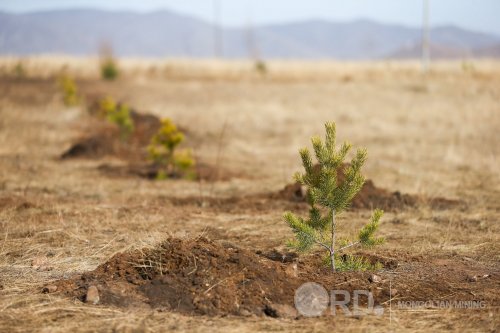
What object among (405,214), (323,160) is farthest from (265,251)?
(405,214)

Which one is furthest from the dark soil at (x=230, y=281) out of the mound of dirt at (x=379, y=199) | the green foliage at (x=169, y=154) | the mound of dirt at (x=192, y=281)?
the green foliage at (x=169, y=154)

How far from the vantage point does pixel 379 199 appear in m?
7.71

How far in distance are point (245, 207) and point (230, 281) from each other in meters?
3.27

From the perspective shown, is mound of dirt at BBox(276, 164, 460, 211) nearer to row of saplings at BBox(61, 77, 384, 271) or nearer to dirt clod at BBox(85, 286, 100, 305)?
row of saplings at BBox(61, 77, 384, 271)

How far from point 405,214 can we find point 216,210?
2.28 m

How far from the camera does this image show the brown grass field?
4.11m

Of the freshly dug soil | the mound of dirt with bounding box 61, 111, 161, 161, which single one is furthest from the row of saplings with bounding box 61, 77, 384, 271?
the mound of dirt with bounding box 61, 111, 161, 161

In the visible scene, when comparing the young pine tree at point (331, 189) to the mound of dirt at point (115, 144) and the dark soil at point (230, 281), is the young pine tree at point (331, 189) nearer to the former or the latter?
the dark soil at point (230, 281)

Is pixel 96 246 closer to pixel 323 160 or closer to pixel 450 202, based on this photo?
pixel 323 160

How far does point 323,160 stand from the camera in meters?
4.79

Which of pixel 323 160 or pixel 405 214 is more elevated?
pixel 323 160

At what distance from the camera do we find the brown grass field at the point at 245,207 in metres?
4.11

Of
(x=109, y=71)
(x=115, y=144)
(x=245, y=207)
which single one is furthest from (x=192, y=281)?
(x=109, y=71)

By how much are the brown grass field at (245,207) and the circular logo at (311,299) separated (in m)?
0.10
